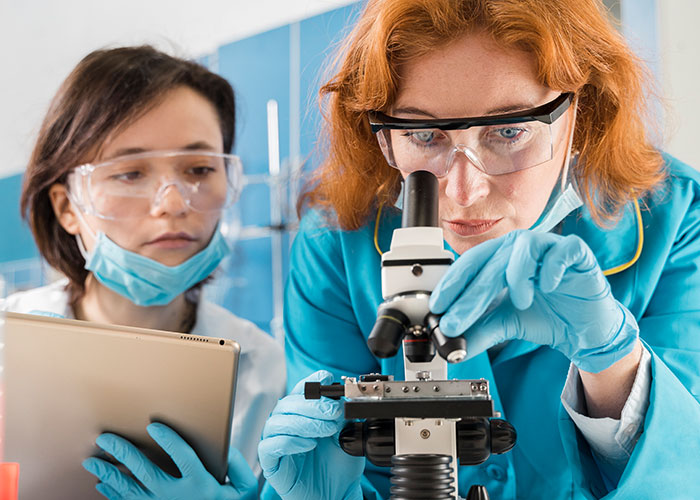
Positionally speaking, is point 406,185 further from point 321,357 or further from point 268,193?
point 268,193

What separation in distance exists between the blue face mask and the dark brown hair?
260 mm

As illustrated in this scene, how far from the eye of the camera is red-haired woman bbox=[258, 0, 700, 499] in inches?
48.6

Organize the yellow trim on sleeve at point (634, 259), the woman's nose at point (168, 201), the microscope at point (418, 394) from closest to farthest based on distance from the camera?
the microscope at point (418, 394), the yellow trim on sleeve at point (634, 259), the woman's nose at point (168, 201)

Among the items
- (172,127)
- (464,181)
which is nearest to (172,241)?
(172,127)

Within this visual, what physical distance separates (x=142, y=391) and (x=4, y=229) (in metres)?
4.56

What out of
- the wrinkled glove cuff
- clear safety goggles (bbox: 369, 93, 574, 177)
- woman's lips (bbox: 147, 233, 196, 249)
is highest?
woman's lips (bbox: 147, 233, 196, 249)

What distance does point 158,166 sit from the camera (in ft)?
7.56

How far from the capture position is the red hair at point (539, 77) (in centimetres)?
146

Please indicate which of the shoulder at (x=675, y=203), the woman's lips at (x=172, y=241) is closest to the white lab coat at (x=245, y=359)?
the woman's lips at (x=172, y=241)

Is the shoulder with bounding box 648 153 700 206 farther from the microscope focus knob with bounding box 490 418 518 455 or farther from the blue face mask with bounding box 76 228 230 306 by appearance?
the blue face mask with bounding box 76 228 230 306

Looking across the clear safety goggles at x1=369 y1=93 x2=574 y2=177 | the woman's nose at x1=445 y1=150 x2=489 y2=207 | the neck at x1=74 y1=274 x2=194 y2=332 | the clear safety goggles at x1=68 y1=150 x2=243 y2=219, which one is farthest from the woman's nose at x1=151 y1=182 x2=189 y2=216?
the woman's nose at x1=445 y1=150 x2=489 y2=207

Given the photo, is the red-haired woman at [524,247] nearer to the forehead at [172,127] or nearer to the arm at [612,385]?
the arm at [612,385]

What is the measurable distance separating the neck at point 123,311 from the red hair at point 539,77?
32.7 inches

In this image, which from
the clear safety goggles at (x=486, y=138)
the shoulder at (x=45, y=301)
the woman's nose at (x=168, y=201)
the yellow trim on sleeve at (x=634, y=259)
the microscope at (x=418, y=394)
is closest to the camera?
the microscope at (x=418, y=394)
